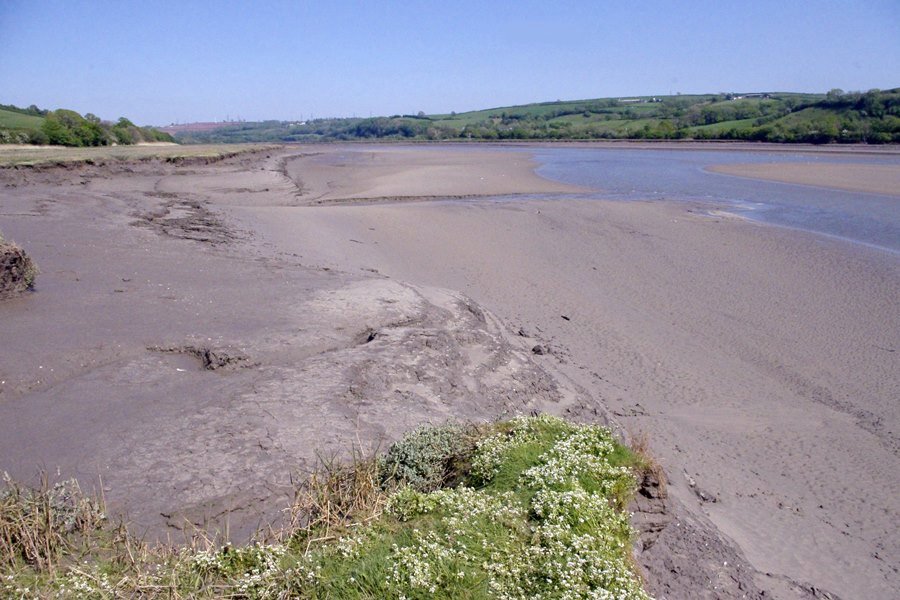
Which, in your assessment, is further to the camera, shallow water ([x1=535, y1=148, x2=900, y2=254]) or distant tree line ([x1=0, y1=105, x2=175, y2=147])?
distant tree line ([x1=0, y1=105, x2=175, y2=147])

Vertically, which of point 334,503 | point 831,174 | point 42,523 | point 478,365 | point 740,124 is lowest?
point 478,365

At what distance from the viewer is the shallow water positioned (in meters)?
17.4

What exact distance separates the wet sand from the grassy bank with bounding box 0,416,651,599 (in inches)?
945

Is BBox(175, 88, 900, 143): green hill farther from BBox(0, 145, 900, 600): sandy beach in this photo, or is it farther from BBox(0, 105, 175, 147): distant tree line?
BBox(0, 105, 175, 147): distant tree line

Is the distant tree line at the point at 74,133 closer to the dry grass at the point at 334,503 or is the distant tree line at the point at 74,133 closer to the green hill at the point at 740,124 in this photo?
the dry grass at the point at 334,503

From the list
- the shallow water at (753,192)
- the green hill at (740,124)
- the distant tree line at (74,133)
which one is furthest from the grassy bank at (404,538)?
the green hill at (740,124)

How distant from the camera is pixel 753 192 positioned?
24.7 m

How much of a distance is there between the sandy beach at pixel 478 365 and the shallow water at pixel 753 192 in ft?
8.89

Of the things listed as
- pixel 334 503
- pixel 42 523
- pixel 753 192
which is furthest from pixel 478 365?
pixel 753 192

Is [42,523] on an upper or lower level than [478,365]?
upper

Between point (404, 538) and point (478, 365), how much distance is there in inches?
145

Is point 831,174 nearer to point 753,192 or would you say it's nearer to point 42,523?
point 753,192

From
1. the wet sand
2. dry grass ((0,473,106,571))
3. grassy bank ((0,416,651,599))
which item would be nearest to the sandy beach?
dry grass ((0,473,106,571))

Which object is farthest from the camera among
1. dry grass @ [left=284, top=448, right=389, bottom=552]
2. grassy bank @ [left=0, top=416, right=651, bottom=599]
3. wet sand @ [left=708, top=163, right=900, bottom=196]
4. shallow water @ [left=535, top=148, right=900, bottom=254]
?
wet sand @ [left=708, top=163, right=900, bottom=196]
